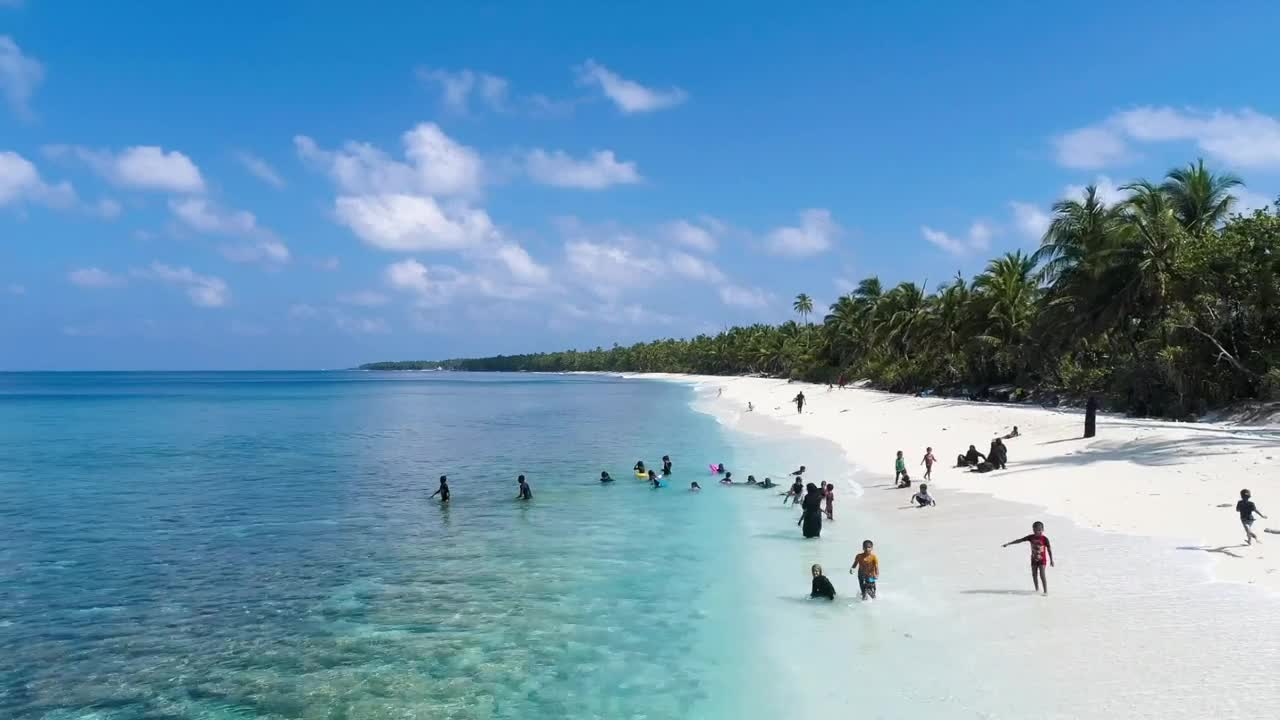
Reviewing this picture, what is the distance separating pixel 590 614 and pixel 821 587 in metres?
3.98

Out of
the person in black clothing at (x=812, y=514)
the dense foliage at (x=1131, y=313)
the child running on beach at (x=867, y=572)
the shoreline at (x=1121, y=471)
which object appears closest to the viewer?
the child running on beach at (x=867, y=572)

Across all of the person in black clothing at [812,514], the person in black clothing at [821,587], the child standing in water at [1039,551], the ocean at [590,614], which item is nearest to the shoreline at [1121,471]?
the ocean at [590,614]

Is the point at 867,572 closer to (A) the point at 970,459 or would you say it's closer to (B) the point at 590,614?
(B) the point at 590,614

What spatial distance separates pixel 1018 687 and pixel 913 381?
60.9 metres

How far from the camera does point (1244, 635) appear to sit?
10008mm

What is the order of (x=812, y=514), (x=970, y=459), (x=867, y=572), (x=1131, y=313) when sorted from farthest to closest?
A: (x=1131, y=313)
(x=970, y=459)
(x=812, y=514)
(x=867, y=572)

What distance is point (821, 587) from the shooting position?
1366 centimetres

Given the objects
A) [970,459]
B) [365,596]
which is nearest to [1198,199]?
[970,459]

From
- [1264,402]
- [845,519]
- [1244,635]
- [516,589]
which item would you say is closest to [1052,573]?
[1244,635]

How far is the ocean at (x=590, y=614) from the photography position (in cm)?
994

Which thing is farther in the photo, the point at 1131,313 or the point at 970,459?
the point at 1131,313

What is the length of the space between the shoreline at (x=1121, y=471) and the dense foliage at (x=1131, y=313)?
113 inches

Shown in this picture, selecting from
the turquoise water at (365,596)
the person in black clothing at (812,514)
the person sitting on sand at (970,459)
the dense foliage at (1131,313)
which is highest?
the dense foliage at (1131,313)

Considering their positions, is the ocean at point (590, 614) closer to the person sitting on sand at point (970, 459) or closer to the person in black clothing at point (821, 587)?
the person in black clothing at point (821, 587)
